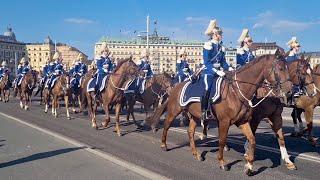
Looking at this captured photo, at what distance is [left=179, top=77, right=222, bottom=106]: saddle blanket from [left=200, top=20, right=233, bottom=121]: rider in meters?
0.17

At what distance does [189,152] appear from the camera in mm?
13016

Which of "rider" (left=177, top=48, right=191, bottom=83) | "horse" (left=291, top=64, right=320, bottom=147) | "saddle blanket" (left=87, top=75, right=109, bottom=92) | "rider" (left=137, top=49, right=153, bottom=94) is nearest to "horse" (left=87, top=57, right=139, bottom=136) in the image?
"saddle blanket" (left=87, top=75, right=109, bottom=92)

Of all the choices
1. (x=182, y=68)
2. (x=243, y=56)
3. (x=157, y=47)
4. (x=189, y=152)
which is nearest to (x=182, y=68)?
(x=182, y=68)

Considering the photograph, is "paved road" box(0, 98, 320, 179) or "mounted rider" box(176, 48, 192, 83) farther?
"mounted rider" box(176, 48, 192, 83)

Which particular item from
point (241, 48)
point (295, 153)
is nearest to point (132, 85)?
point (241, 48)

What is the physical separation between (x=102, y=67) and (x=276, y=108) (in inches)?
363

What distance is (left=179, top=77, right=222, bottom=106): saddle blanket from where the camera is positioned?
432 inches

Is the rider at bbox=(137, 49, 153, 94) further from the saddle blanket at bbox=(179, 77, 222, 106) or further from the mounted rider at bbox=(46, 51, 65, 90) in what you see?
the saddle blanket at bbox=(179, 77, 222, 106)

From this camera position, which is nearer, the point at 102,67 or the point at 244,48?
the point at 244,48

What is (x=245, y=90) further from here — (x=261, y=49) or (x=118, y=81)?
(x=261, y=49)

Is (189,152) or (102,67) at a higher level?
(102,67)

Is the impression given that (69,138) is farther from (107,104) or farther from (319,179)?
(319,179)

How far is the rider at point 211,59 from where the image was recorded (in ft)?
37.4

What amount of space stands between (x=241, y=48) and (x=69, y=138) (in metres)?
6.19
